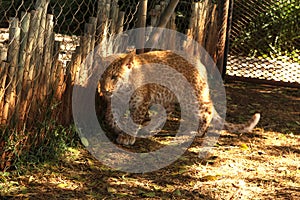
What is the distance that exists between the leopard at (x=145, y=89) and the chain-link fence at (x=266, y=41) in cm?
334

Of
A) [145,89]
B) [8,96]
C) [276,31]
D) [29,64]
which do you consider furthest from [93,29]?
[276,31]

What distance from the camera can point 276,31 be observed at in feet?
34.6

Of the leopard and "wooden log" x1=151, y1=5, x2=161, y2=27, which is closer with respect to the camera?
the leopard

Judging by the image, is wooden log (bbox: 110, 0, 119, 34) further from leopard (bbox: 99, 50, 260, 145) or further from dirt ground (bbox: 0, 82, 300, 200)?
dirt ground (bbox: 0, 82, 300, 200)

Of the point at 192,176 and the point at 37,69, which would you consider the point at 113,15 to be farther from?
the point at 192,176

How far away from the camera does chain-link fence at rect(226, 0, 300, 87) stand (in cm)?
969

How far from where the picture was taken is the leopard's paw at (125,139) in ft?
19.0

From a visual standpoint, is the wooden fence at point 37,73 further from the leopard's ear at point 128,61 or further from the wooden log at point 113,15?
the leopard's ear at point 128,61

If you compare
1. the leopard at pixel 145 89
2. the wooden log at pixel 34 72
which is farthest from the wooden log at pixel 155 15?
the wooden log at pixel 34 72

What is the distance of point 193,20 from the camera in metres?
7.55

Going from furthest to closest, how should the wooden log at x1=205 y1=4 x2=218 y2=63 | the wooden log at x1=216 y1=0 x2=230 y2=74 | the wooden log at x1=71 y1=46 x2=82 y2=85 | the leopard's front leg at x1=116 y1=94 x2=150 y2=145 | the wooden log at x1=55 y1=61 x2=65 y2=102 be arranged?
1. the wooden log at x1=216 y1=0 x2=230 y2=74
2. the wooden log at x1=205 y1=4 x2=218 y2=63
3. the leopard's front leg at x1=116 y1=94 x2=150 y2=145
4. the wooden log at x1=71 y1=46 x2=82 y2=85
5. the wooden log at x1=55 y1=61 x2=65 y2=102

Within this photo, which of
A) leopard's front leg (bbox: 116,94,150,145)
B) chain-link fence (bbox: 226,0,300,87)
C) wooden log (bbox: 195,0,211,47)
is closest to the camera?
leopard's front leg (bbox: 116,94,150,145)

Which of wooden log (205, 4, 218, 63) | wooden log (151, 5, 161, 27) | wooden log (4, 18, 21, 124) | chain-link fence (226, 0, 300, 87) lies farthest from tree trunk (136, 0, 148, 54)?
chain-link fence (226, 0, 300, 87)

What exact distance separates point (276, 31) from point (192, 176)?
19.7 ft
